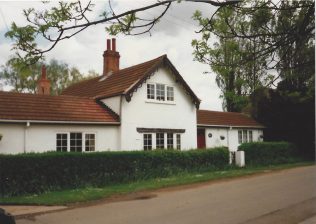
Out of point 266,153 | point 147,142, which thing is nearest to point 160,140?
point 147,142

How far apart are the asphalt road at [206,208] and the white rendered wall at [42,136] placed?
689 cm

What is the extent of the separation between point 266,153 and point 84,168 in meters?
14.1

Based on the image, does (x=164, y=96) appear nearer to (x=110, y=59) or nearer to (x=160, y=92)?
(x=160, y=92)

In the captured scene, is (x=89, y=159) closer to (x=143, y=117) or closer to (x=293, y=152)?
(x=143, y=117)

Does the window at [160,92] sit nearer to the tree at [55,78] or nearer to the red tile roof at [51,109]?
the red tile roof at [51,109]

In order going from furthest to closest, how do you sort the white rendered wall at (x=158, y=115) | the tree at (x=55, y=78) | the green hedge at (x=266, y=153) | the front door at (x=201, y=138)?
the tree at (x=55, y=78) → the front door at (x=201, y=138) → the green hedge at (x=266, y=153) → the white rendered wall at (x=158, y=115)

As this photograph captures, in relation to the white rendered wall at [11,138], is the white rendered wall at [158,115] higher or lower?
higher

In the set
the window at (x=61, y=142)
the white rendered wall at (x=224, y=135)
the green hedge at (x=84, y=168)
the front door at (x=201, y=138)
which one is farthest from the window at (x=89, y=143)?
the white rendered wall at (x=224, y=135)

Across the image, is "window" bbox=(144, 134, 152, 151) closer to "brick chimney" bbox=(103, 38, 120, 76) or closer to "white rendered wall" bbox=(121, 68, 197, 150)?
"white rendered wall" bbox=(121, 68, 197, 150)

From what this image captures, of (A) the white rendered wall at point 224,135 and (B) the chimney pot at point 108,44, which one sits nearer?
(A) the white rendered wall at point 224,135

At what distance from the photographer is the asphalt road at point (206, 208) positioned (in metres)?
9.27

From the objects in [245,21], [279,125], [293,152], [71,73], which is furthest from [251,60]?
[71,73]

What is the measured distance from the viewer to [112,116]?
21125mm

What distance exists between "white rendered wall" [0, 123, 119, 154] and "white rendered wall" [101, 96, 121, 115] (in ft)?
3.71
